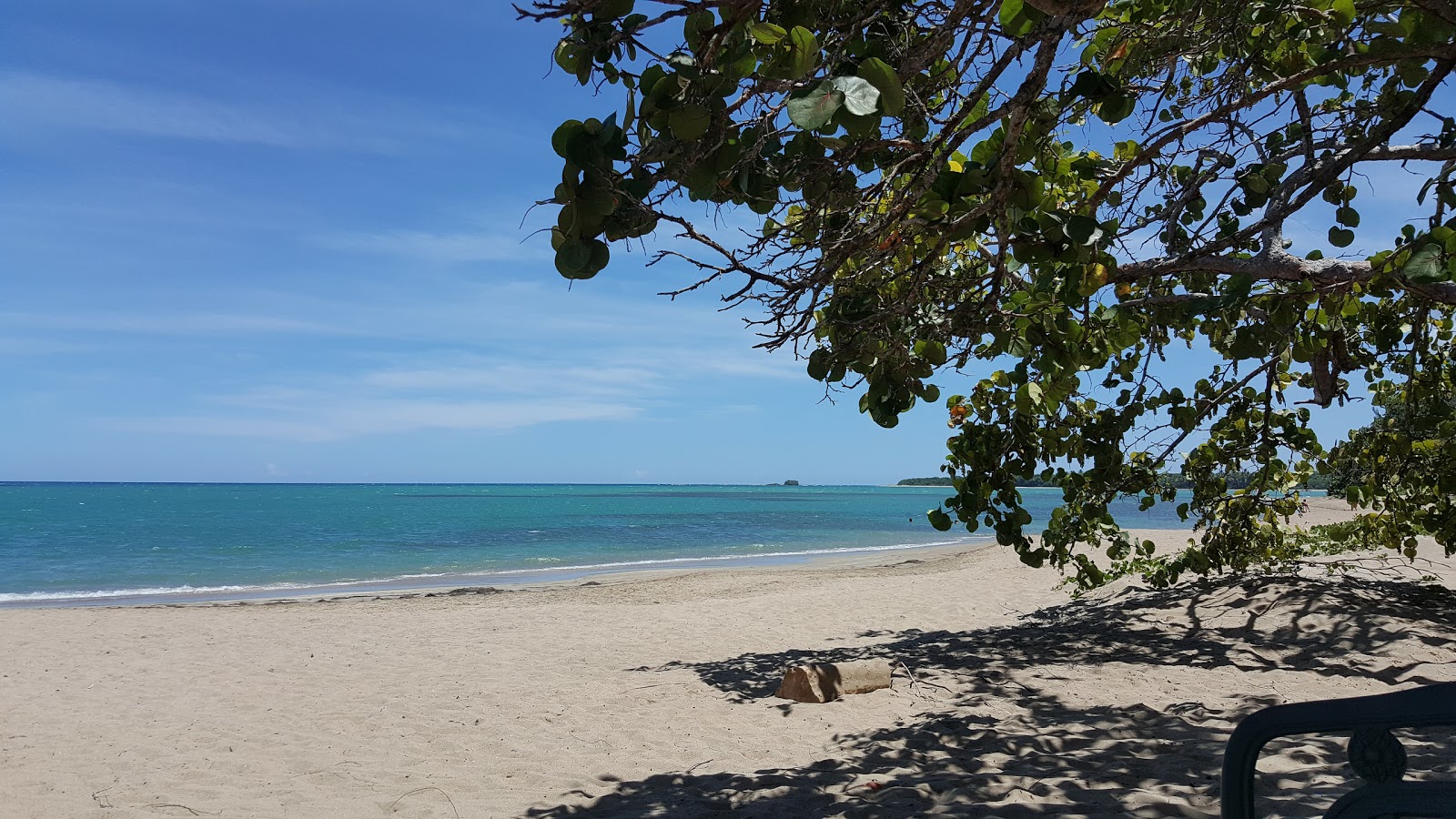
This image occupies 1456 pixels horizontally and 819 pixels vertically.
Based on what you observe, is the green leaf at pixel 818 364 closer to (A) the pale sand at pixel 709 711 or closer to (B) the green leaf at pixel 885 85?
(B) the green leaf at pixel 885 85

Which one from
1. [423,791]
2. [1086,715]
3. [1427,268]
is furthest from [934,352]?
[423,791]

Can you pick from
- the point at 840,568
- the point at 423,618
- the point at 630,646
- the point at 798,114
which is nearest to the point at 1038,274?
the point at 798,114

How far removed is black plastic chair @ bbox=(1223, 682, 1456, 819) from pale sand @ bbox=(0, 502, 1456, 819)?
5cm

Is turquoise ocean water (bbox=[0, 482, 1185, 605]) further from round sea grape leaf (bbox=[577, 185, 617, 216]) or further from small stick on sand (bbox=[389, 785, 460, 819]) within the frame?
round sea grape leaf (bbox=[577, 185, 617, 216])

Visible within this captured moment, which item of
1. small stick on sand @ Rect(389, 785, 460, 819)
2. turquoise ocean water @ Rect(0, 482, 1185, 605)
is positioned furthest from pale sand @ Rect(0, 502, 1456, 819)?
turquoise ocean water @ Rect(0, 482, 1185, 605)

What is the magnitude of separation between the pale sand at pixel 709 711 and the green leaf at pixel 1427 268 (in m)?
1.70

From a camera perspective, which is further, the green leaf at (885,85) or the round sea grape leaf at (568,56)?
the round sea grape leaf at (568,56)

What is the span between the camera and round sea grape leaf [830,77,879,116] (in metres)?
1.70

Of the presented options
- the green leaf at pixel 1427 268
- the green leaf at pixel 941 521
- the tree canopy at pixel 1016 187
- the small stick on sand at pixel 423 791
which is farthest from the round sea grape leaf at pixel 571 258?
the green leaf at pixel 941 521

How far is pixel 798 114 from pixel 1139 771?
3.72 metres

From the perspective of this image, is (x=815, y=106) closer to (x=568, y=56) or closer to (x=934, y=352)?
(x=568, y=56)

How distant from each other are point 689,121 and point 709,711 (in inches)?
192

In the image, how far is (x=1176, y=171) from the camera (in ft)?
16.4

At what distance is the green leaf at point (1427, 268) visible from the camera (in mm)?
2855
